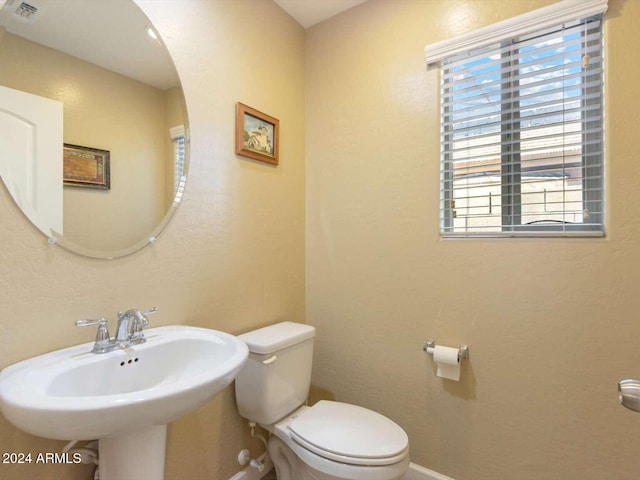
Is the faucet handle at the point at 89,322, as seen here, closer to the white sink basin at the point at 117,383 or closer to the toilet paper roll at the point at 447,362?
the white sink basin at the point at 117,383

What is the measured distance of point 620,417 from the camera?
3.99 feet

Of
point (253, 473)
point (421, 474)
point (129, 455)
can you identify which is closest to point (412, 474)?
point (421, 474)

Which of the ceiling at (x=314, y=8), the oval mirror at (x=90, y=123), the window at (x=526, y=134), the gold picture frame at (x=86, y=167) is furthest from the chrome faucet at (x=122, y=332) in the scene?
the ceiling at (x=314, y=8)

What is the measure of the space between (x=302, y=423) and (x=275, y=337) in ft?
1.21

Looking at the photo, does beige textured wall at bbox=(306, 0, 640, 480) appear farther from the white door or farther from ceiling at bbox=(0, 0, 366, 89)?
the white door

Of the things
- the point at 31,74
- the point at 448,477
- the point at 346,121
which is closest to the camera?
the point at 31,74

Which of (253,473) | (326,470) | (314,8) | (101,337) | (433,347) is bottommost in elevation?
(253,473)

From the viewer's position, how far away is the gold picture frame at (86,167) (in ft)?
3.48

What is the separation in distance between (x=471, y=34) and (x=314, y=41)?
3.00ft

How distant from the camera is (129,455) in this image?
3.08 ft

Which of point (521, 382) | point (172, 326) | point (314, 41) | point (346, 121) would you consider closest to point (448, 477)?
point (521, 382)

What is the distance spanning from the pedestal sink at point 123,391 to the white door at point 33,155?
0.42m

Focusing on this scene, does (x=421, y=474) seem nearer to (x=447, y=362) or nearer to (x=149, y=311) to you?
(x=447, y=362)

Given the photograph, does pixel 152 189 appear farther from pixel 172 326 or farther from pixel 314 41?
pixel 314 41
